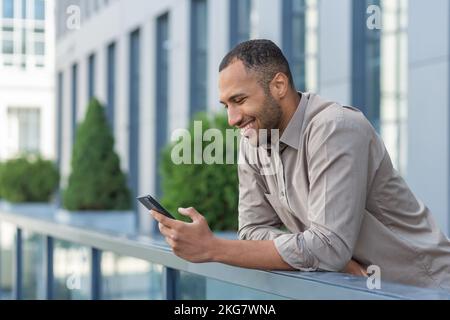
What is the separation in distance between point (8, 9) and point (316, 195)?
29.8 meters

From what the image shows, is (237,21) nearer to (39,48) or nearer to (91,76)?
(91,76)

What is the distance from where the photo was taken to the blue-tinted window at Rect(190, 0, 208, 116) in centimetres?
1456

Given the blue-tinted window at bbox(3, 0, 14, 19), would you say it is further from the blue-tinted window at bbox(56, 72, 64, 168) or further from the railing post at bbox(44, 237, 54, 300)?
the railing post at bbox(44, 237, 54, 300)

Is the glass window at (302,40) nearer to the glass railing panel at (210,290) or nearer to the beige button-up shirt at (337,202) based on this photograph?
the glass railing panel at (210,290)

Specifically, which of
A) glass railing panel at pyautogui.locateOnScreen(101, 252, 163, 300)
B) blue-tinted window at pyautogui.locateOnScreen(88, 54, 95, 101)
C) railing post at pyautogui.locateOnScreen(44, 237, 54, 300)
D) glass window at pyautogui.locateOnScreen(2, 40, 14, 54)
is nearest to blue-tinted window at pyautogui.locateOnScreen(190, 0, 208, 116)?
blue-tinted window at pyautogui.locateOnScreen(88, 54, 95, 101)

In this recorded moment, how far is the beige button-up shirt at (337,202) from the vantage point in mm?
2182

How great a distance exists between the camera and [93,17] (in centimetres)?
2130

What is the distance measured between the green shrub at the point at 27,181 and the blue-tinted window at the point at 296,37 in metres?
8.00

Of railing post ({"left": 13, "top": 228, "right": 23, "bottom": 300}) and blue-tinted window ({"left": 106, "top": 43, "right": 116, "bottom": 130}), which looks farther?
blue-tinted window ({"left": 106, "top": 43, "right": 116, "bottom": 130})

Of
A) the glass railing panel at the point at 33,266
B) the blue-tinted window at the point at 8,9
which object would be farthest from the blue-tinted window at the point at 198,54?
the blue-tinted window at the point at 8,9

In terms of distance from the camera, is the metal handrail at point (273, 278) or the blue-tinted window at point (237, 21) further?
the blue-tinted window at point (237, 21)

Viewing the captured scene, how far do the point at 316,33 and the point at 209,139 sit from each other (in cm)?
372

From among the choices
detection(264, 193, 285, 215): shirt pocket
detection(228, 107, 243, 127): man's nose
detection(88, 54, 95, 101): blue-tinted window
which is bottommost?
detection(264, 193, 285, 215): shirt pocket

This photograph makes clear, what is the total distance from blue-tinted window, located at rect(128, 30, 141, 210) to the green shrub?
179cm
